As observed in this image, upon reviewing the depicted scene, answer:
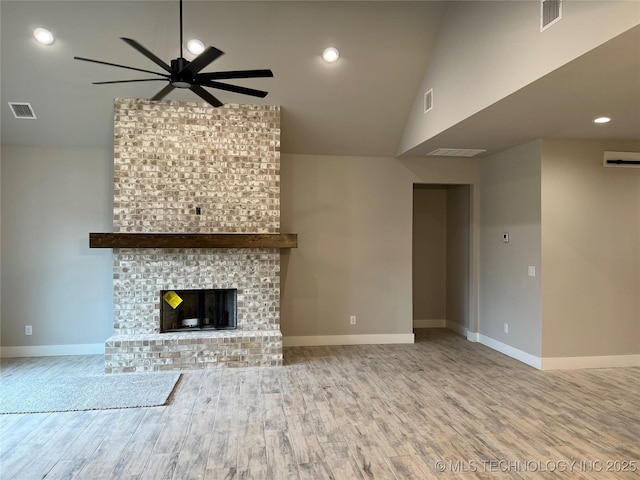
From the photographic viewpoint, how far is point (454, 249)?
6.37m

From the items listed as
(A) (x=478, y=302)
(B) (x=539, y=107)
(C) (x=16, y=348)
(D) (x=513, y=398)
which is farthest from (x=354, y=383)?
(C) (x=16, y=348)

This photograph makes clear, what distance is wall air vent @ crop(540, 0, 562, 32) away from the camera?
8.54ft

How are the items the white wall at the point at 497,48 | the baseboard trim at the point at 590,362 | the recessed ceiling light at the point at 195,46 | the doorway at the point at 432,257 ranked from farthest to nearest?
the doorway at the point at 432,257
the baseboard trim at the point at 590,362
the recessed ceiling light at the point at 195,46
the white wall at the point at 497,48

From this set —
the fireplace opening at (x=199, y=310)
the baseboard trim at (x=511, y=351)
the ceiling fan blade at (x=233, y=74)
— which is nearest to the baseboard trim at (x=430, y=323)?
the baseboard trim at (x=511, y=351)

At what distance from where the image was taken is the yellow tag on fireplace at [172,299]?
4.71 meters

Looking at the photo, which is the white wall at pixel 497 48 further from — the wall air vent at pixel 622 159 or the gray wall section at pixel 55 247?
the gray wall section at pixel 55 247

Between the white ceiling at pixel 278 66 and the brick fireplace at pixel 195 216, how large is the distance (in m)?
0.35

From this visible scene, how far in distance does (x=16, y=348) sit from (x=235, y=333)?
112 inches

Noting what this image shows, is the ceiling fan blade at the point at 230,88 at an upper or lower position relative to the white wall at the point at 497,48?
lower

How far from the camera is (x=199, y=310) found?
495cm

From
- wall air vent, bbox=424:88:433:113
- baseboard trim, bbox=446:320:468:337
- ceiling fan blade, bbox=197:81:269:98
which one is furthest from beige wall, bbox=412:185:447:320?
ceiling fan blade, bbox=197:81:269:98

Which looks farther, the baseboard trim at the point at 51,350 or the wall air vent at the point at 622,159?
the baseboard trim at the point at 51,350

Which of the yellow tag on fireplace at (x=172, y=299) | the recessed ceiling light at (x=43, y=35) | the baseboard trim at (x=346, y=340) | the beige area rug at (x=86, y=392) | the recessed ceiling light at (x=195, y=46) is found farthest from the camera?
the baseboard trim at (x=346, y=340)

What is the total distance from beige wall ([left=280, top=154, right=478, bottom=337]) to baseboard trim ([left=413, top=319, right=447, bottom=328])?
101cm
